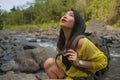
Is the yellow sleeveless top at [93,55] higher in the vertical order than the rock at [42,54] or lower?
higher

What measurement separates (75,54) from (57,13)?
52.6 meters

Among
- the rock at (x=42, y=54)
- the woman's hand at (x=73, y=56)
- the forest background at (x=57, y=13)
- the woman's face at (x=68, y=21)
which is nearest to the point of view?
the woman's hand at (x=73, y=56)

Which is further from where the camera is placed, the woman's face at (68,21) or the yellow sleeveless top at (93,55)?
the woman's face at (68,21)

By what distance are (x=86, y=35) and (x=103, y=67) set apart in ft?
1.42

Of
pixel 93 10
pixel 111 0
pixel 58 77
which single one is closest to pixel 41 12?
pixel 93 10

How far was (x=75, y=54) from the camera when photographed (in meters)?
3.32

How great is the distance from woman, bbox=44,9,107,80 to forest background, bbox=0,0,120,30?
95.4 ft

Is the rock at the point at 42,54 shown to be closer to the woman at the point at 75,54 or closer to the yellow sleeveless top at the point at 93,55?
the woman at the point at 75,54

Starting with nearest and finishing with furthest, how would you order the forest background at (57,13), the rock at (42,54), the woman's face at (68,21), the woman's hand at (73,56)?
the woman's hand at (73,56), the woman's face at (68,21), the rock at (42,54), the forest background at (57,13)

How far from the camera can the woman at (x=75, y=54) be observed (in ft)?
10.9

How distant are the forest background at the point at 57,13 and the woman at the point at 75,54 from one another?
29071 mm

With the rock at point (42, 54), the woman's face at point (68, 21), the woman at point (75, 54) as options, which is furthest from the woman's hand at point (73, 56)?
the rock at point (42, 54)

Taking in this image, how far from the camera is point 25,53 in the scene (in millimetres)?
10250

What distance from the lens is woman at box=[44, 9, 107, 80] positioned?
3.33 m
